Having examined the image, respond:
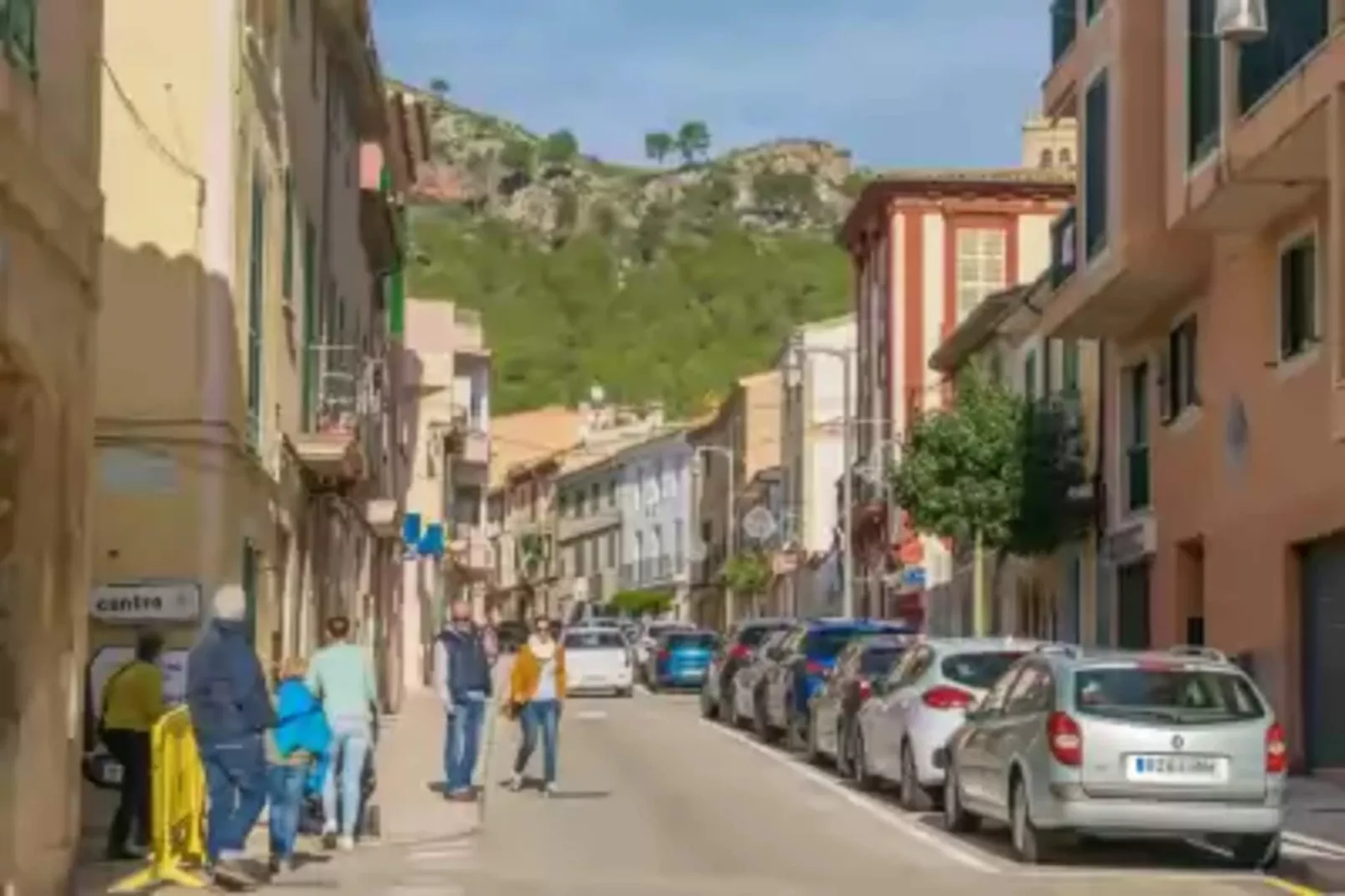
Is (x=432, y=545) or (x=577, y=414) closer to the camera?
(x=432, y=545)

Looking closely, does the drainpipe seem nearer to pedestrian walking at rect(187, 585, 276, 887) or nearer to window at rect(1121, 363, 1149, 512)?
pedestrian walking at rect(187, 585, 276, 887)

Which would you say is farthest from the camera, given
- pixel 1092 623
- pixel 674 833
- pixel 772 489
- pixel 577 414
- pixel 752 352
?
pixel 752 352

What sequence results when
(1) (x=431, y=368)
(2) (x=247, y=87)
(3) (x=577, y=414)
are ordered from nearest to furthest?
(2) (x=247, y=87)
(1) (x=431, y=368)
(3) (x=577, y=414)

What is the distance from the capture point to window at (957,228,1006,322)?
6281 cm

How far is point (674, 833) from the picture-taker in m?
21.2

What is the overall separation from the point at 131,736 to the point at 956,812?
268 inches

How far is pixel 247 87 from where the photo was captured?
23.3 m

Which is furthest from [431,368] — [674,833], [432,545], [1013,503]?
[674,833]

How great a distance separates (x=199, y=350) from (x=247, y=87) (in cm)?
301

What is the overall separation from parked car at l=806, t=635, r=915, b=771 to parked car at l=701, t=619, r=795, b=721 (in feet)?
28.1

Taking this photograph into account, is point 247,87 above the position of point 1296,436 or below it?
above

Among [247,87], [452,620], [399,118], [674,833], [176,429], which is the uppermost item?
[399,118]

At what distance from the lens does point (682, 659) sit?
189ft

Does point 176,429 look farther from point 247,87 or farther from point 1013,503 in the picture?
point 1013,503
